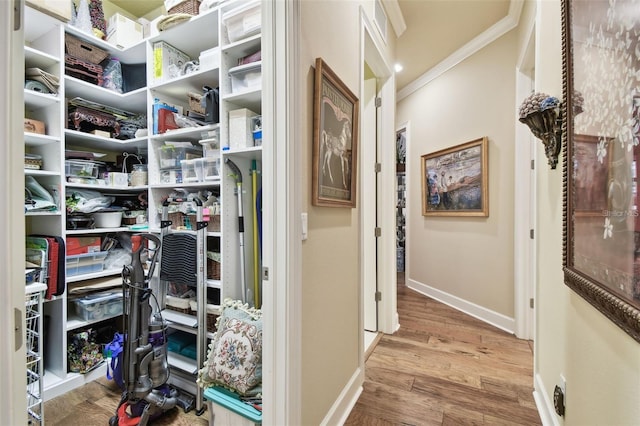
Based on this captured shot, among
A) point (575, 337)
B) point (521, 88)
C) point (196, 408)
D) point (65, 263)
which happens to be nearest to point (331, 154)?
point (575, 337)

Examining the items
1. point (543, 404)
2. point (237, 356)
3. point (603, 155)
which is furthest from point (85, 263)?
point (543, 404)

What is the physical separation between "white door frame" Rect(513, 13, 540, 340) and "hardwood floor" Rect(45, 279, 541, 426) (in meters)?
0.24

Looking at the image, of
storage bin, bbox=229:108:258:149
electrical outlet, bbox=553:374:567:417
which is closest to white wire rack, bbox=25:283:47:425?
storage bin, bbox=229:108:258:149

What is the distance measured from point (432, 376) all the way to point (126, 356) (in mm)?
1989

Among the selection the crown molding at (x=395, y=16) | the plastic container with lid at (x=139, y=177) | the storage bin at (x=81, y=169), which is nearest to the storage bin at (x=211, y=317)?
the plastic container with lid at (x=139, y=177)

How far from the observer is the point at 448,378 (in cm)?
212

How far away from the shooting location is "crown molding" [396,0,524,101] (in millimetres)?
2750

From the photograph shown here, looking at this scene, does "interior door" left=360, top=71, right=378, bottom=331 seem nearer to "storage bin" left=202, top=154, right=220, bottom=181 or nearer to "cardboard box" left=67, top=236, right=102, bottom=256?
"storage bin" left=202, top=154, right=220, bottom=181

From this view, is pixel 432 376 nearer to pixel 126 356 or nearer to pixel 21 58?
pixel 126 356

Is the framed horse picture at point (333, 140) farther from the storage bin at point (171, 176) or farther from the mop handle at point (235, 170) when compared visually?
the storage bin at point (171, 176)

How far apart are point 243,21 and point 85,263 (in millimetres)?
2061

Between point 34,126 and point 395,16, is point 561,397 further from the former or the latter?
point 34,126

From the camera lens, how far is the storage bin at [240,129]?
1873mm

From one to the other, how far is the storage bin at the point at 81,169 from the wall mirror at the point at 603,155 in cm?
295
